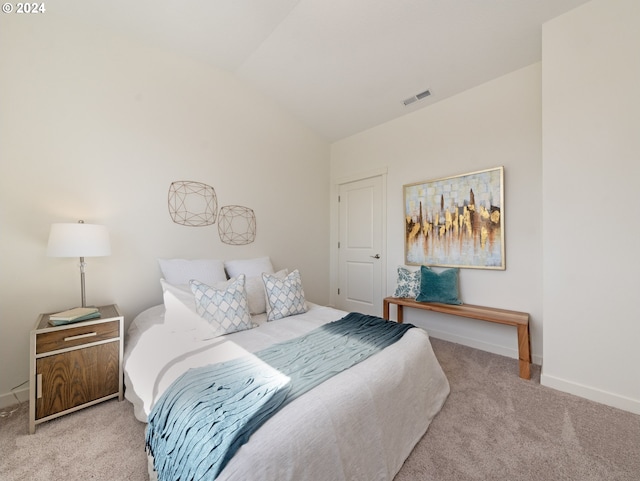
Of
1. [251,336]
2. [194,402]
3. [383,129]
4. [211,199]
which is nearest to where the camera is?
[194,402]

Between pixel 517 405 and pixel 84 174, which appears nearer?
pixel 517 405

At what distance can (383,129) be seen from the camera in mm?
3559

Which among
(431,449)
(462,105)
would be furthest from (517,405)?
(462,105)

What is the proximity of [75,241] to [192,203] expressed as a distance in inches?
A: 41.6

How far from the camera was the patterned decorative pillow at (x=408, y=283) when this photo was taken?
303 cm

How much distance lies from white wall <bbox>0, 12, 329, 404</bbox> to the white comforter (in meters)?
0.67

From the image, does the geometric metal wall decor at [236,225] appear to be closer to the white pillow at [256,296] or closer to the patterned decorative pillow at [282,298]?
the white pillow at [256,296]

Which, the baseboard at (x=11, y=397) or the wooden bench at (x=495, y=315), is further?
the wooden bench at (x=495, y=315)

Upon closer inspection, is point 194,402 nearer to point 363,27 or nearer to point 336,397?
point 336,397

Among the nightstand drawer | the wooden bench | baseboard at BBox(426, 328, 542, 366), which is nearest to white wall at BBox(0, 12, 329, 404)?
the nightstand drawer

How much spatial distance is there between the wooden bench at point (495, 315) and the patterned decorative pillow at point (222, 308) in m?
1.79

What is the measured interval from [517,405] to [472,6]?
2.96 metres

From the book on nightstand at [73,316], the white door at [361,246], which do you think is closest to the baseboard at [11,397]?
the book on nightstand at [73,316]

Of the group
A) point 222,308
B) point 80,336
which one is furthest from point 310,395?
point 80,336
